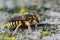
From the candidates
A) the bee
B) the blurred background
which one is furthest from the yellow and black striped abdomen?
the blurred background

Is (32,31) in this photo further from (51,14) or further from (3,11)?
(3,11)

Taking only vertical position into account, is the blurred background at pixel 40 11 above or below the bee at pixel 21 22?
below

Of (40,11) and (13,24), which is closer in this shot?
(13,24)

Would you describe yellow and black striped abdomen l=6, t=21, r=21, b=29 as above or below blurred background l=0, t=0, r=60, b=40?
above

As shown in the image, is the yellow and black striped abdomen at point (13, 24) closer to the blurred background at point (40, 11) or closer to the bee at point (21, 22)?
the bee at point (21, 22)

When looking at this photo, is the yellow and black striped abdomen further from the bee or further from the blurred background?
the blurred background

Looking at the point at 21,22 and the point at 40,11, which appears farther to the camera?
the point at 40,11

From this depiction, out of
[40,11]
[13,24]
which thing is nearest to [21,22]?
[13,24]

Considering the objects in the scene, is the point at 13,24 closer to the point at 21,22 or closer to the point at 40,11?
the point at 21,22

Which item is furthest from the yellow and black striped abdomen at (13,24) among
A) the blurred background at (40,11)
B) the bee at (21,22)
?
the blurred background at (40,11)

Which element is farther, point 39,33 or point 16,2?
point 16,2

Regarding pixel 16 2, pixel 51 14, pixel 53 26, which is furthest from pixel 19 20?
pixel 16 2
